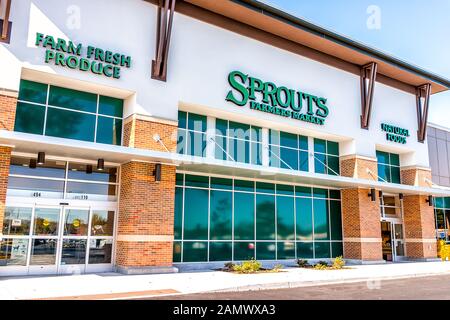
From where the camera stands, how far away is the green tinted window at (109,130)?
52.0 ft

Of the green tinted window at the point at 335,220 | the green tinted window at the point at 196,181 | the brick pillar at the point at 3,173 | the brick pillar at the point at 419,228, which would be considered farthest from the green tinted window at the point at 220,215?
the brick pillar at the point at 419,228

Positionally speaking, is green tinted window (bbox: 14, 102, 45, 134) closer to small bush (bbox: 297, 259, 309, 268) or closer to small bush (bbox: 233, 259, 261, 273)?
small bush (bbox: 233, 259, 261, 273)

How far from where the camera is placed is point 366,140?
23.0 metres

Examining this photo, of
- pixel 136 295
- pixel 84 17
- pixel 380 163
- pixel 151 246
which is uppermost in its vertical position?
pixel 84 17

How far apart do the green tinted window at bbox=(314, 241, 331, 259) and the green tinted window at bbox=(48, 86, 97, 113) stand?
1278 centimetres

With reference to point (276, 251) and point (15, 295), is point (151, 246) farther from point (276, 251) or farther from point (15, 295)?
point (276, 251)

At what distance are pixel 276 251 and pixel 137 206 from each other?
7.76m

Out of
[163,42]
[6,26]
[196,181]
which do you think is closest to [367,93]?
[196,181]

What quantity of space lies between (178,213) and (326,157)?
9.46 m

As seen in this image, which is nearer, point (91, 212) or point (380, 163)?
point (91, 212)

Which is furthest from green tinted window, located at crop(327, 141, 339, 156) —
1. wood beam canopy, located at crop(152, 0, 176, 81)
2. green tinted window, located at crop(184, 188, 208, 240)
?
wood beam canopy, located at crop(152, 0, 176, 81)

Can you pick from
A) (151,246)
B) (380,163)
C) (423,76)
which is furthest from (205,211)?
(423,76)

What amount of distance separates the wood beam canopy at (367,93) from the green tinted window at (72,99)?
47.6 feet

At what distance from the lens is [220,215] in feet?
59.7
